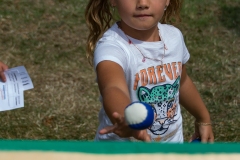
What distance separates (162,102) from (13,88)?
34.8 inches

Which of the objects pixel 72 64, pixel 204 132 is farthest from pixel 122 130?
pixel 72 64

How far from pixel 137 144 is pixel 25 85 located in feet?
5.61

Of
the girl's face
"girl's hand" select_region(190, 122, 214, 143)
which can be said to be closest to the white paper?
the girl's face

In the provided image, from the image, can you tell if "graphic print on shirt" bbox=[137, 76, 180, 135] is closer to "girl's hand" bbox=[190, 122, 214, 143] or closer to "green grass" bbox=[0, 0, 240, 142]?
"girl's hand" bbox=[190, 122, 214, 143]

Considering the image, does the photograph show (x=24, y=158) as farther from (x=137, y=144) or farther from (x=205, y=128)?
(x=205, y=128)

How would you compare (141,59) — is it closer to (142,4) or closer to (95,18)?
(142,4)

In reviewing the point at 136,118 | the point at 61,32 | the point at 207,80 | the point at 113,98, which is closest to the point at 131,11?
the point at 113,98

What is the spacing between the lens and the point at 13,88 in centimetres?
272

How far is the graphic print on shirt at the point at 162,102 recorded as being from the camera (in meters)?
2.32

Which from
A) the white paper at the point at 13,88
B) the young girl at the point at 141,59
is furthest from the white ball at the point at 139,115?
the white paper at the point at 13,88

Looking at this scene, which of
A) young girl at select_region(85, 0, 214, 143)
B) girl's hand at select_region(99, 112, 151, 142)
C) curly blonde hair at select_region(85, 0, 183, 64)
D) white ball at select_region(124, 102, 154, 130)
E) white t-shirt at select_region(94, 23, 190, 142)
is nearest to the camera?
white ball at select_region(124, 102, 154, 130)

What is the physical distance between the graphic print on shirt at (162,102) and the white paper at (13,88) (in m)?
0.72

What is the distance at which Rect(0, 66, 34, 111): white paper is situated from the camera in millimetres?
2617

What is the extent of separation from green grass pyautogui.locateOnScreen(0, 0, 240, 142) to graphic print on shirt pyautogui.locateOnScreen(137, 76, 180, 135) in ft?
6.17
